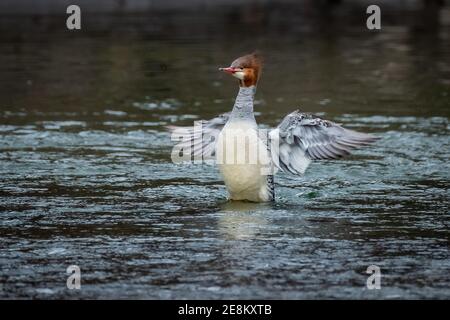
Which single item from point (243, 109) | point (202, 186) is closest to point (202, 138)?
point (202, 186)

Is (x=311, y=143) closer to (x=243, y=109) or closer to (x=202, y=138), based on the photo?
(x=243, y=109)

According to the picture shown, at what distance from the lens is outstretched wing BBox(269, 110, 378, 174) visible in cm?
962

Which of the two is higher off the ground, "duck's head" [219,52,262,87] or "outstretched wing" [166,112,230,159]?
"duck's head" [219,52,262,87]

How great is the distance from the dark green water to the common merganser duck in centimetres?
29

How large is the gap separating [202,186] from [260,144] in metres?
1.24

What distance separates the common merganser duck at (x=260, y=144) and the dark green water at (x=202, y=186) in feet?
0.95

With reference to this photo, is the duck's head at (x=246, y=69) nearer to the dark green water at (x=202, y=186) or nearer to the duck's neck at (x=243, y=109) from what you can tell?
the duck's neck at (x=243, y=109)

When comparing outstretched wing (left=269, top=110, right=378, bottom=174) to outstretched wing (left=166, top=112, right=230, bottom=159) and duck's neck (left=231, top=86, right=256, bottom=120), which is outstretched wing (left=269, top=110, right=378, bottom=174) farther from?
outstretched wing (left=166, top=112, right=230, bottom=159)

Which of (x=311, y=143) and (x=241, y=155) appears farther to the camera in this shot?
(x=311, y=143)

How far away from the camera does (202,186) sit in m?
10.5

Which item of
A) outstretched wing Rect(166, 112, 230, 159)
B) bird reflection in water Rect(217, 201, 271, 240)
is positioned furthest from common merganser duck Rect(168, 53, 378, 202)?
outstretched wing Rect(166, 112, 230, 159)

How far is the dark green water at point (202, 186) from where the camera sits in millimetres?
7406

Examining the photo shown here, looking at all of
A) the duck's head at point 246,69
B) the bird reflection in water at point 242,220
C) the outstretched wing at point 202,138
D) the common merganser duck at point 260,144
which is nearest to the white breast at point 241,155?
the common merganser duck at point 260,144
